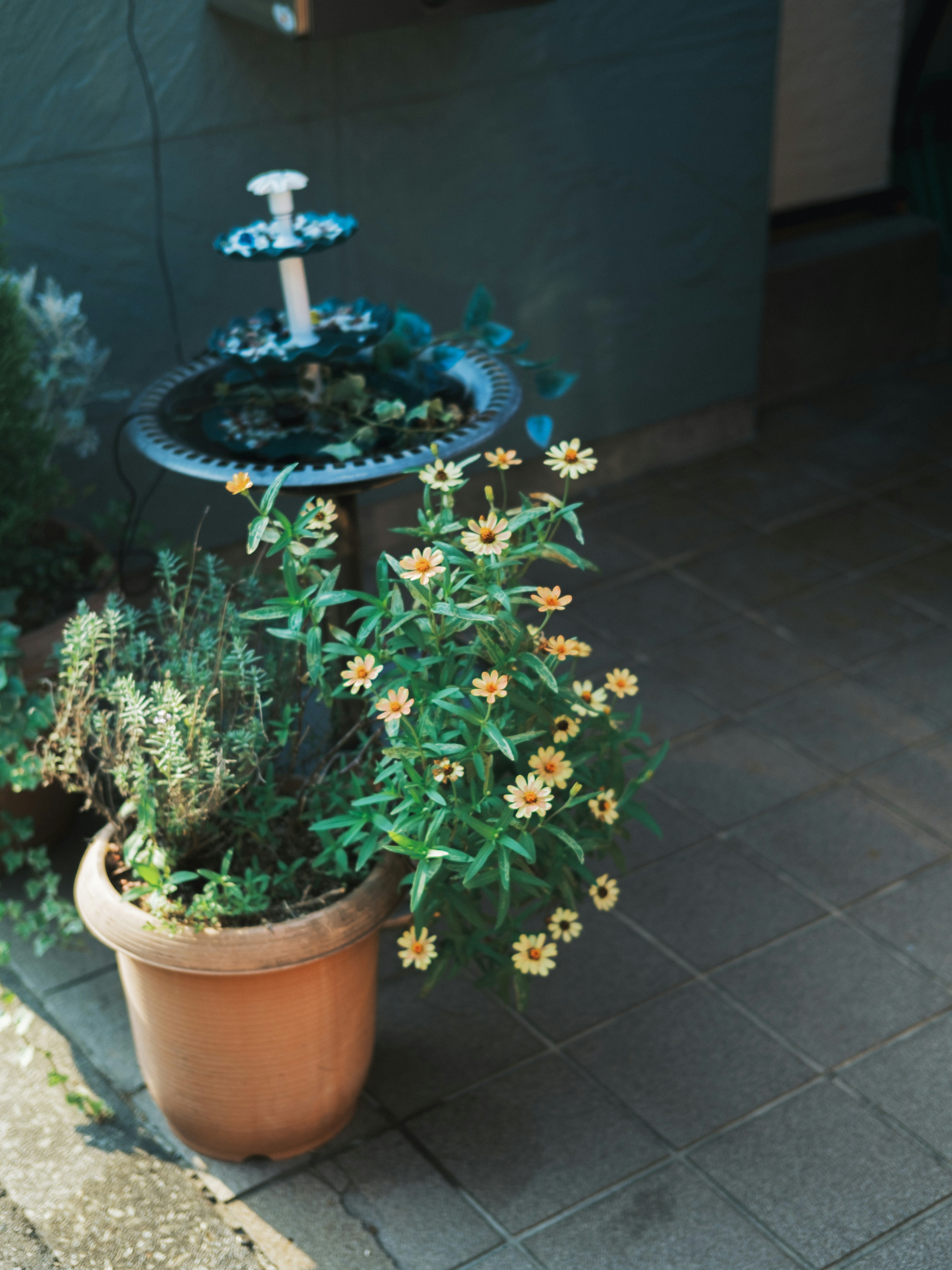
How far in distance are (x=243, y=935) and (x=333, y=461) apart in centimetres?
94

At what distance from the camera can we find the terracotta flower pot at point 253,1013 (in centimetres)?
229

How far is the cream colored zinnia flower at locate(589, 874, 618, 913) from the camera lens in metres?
2.45

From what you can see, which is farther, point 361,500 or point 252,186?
point 361,500

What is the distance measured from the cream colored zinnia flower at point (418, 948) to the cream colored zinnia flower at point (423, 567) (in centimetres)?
65

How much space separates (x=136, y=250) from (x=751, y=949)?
7.92ft

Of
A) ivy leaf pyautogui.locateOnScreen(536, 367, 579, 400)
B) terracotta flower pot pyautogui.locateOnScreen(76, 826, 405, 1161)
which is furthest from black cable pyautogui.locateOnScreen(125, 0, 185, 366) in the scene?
terracotta flower pot pyautogui.locateOnScreen(76, 826, 405, 1161)

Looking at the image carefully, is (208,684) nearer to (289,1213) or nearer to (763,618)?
(289,1213)

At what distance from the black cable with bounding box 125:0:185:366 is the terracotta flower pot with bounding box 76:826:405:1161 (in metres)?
1.67

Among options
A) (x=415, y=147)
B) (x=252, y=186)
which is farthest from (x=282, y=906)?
(x=415, y=147)

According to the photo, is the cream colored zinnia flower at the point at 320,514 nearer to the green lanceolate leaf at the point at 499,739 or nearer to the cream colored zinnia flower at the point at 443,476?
the cream colored zinnia flower at the point at 443,476

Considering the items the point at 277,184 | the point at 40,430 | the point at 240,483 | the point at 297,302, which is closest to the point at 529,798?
the point at 240,483

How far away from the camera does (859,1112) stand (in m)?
2.66

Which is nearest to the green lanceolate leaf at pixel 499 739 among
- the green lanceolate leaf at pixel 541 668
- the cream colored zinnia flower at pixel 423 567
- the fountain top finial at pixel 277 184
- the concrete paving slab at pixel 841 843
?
the green lanceolate leaf at pixel 541 668

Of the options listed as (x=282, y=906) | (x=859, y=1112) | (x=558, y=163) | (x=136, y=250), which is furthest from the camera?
(x=558, y=163)
